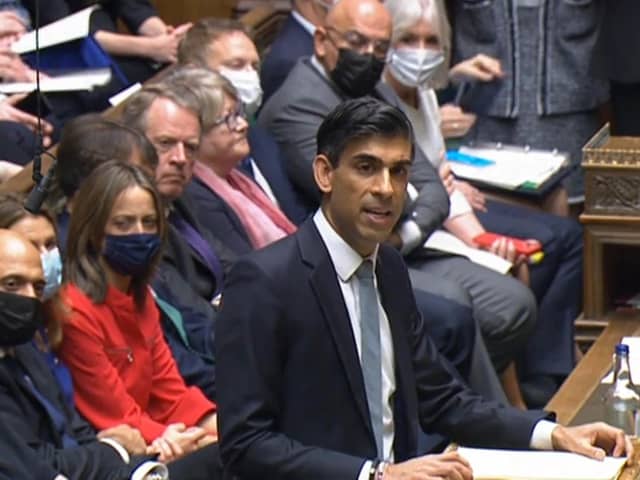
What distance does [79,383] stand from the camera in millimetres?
4469

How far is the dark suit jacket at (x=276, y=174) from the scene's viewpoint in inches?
233

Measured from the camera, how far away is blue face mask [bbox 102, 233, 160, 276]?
459 cm

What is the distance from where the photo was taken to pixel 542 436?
3.65m

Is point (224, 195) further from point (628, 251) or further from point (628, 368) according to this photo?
point (628, 368)

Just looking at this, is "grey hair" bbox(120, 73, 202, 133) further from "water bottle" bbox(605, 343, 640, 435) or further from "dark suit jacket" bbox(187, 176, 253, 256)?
"water bottle" bbox(605, 343, 640, 435)

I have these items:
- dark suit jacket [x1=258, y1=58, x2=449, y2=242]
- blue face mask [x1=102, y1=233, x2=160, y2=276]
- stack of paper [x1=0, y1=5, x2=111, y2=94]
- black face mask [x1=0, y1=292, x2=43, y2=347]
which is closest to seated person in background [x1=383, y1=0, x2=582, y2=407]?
dark suit jacket [x1=258, y1=58, x2=449, y2=242]

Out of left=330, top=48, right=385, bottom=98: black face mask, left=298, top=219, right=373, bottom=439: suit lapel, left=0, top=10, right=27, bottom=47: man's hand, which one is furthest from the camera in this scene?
left=330, top=48, right=385, bottom=98: black face mask

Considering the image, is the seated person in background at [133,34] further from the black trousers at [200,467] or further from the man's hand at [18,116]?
the black trousers at [200,467]

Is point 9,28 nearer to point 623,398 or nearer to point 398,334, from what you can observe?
point 623,398

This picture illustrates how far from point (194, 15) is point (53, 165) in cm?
319

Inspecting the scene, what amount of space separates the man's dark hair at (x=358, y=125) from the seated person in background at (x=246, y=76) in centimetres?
240

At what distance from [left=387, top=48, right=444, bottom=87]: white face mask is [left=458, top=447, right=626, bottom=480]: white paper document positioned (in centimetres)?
288

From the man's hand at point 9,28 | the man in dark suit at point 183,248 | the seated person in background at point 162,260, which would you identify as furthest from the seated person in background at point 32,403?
the man's hand at point 9,28

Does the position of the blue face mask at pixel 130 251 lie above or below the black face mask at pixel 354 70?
above
